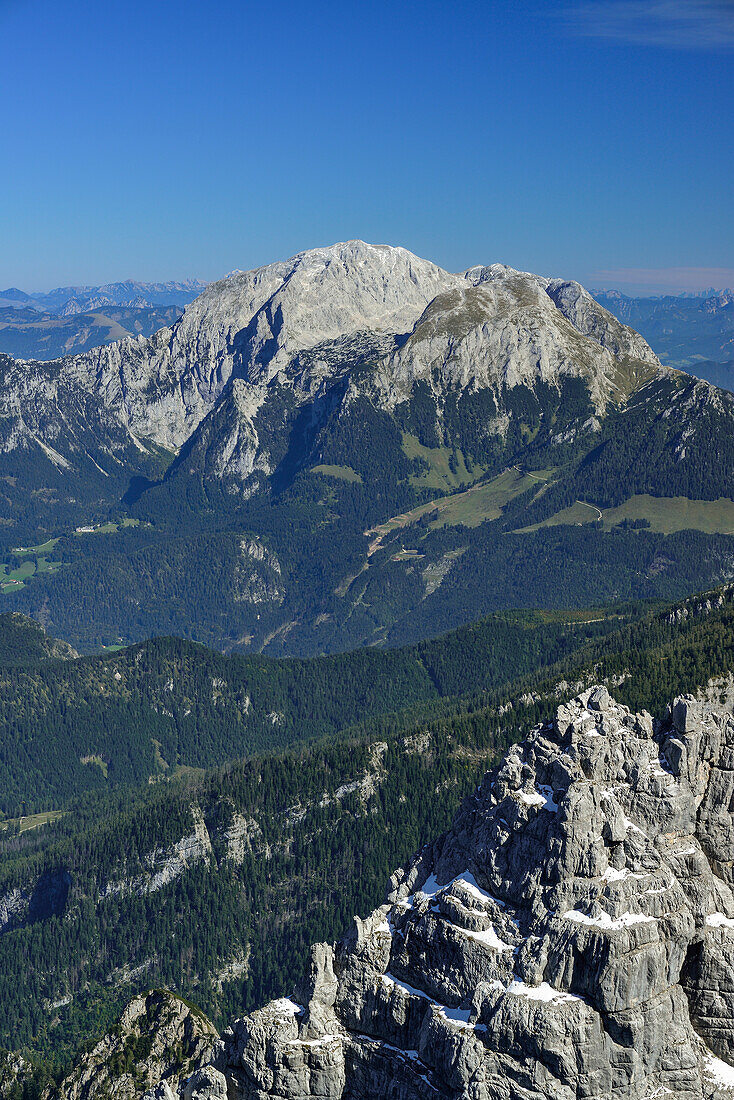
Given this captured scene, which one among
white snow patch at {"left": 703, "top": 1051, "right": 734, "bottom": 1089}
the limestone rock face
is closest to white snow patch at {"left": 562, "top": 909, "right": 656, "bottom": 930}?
the limestone rock face

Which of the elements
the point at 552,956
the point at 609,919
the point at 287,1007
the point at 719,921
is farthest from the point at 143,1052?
the point at 719,921

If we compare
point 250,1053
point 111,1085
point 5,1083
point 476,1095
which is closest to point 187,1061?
point 111,1085

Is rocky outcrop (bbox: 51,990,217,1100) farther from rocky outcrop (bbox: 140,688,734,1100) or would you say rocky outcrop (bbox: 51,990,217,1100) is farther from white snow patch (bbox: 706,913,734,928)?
white snow patch (bbox: 706,913,734,928)

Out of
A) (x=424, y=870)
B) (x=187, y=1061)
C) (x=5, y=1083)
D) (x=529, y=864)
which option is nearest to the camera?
Answer: (x=529, y=864)

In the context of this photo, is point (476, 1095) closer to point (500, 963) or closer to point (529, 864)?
point (500, 963)

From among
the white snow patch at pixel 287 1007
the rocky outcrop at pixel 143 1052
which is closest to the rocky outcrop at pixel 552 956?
the white snow patch at pixel 287 1007

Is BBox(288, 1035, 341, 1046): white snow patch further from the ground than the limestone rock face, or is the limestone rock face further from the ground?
the limestone rock face
